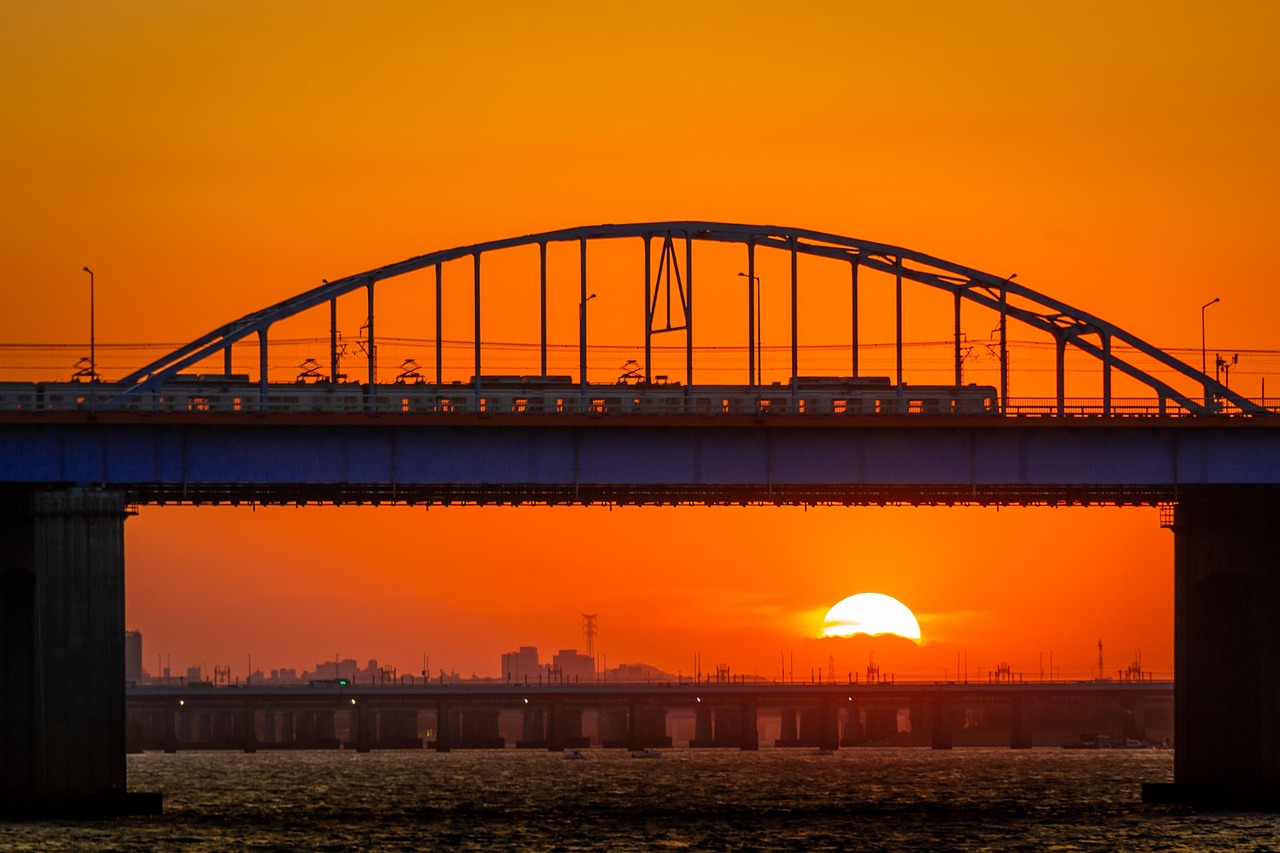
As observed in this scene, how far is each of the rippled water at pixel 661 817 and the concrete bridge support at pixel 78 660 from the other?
5.80 ft

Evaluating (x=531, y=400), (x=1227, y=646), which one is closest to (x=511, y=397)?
(x=531, y=400)

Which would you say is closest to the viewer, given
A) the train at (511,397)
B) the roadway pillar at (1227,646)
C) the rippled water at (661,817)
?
the rippled water at (661,817)

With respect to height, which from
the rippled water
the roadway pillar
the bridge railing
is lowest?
the rippled water

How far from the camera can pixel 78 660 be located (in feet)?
332

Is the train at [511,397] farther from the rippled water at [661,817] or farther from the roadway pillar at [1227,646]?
the rippled water at [661,817]

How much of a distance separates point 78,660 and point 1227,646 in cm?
5499

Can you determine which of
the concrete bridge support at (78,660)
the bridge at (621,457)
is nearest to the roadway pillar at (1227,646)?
the bridge at (621,457)

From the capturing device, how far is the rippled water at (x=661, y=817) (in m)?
102

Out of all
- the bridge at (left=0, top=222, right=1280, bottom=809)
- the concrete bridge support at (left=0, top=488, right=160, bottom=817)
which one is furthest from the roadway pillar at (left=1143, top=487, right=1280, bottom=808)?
the concrete bridge support at (left=0, top=488, right=160, bottom=817)

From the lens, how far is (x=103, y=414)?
10400cm

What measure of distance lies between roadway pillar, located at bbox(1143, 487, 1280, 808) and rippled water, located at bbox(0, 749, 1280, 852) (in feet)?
8.49

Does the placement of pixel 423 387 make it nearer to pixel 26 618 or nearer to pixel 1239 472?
pixel 26 618

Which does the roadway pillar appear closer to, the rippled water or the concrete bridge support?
the rippled water

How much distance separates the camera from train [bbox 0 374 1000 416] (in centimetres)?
10675
